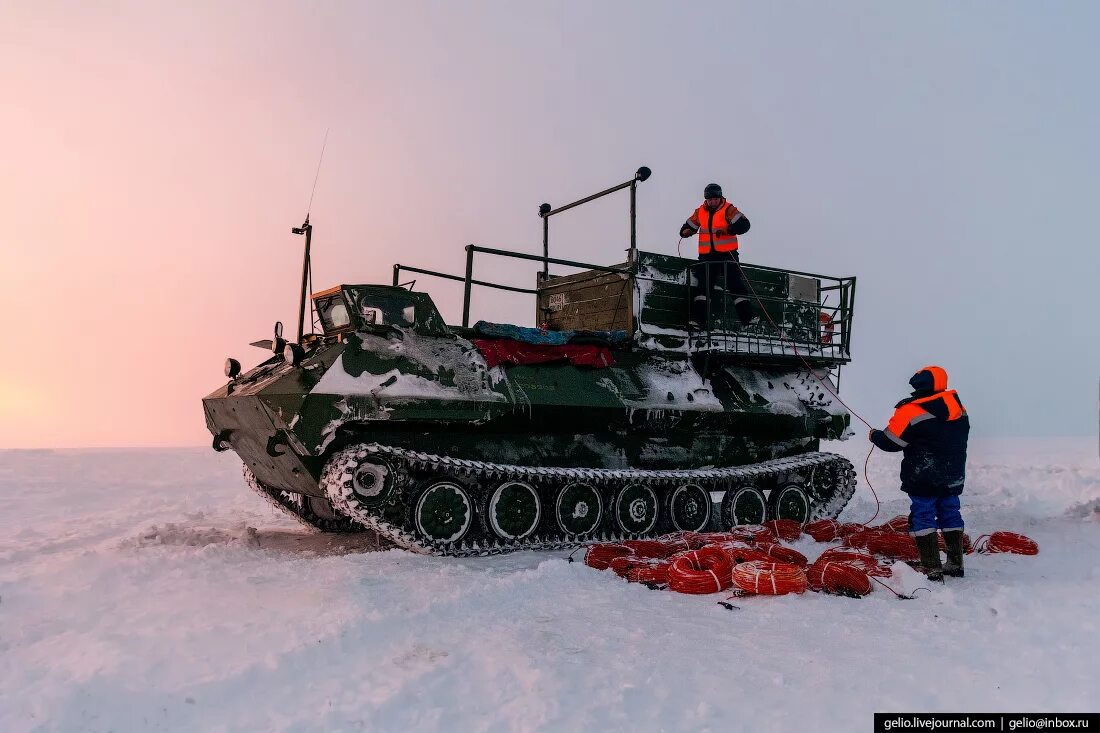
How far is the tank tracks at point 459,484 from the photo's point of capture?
7.53 metres

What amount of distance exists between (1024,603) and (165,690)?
19.5 feet

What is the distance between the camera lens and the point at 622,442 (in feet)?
32.0

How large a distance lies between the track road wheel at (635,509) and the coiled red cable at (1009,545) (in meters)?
3.68

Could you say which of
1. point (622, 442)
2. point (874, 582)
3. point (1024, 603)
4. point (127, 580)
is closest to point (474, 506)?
point (622, 442)

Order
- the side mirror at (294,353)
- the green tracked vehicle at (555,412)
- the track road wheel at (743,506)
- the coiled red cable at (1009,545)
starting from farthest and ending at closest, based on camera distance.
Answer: the track road wheel at (743,506), the coiled red cable at (1009,545), the side mirror at (294,353), the green tracked vehicle at (555,412)

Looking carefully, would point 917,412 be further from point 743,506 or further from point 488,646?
point 488,646

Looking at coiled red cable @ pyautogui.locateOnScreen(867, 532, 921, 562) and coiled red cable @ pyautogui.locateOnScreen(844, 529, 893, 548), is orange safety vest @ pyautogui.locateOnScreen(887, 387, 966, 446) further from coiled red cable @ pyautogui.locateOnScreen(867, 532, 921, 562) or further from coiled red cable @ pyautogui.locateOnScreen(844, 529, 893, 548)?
coiled red cable @ pyautogui.locateOnScreen(844, 529, 893, 548)

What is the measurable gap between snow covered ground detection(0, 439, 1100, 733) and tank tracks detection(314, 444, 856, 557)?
1.24ft

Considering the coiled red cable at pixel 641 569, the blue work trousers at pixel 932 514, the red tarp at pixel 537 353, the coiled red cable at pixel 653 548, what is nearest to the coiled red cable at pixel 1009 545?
the blue work trousers at pixel 932 514

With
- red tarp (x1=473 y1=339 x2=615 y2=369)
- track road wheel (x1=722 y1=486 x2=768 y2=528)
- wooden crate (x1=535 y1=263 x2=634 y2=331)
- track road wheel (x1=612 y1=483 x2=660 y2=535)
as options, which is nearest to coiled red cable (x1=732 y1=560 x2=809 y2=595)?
track road wheel (x1=612 y1=483 x2=660 y2=535)

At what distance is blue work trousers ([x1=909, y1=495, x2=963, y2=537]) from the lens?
23.0 ft

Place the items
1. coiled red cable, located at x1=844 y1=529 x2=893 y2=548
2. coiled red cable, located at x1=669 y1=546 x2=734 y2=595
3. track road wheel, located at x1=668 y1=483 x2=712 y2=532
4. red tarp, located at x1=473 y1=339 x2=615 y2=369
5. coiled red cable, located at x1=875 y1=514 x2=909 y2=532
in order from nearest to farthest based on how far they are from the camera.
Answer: coiled red cable, located at x1=669 y1=546 x2=734 y2=595, coiled red cable, located at x1=844 y1=529 x2=893 y2=548, red tarp, located at x1=473 y1=339 x2=615 y2=369, track road wheel, located at x1=668 y1=483 x2=712 y2=532, coiled red cable, located at x1=875 y1=514 x2=909 y2=532

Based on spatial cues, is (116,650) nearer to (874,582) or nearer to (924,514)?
(874,582)

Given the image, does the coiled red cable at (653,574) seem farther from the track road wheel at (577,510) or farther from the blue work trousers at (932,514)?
the blue work trousers at (932,514)
